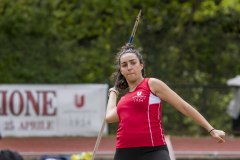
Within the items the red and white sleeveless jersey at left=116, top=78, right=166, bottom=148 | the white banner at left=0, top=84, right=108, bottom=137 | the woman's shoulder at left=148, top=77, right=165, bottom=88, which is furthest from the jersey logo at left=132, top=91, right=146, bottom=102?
the white banner at left=0, top=84, right=108, bottom=137

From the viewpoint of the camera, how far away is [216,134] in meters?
6.20

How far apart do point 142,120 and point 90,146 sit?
1231cm

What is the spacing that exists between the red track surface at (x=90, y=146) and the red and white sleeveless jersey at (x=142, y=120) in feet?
31.6

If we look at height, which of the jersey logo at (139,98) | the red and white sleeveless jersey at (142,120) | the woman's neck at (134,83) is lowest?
the red and white sleeveless jersey at (142,120)

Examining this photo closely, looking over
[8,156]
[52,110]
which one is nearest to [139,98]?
[8,156]

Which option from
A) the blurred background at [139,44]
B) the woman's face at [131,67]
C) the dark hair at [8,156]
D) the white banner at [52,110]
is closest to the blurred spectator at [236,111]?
the blurred background at [139,44]

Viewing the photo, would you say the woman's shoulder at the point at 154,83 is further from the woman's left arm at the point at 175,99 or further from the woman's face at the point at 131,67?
the woman's face at the point at 131,67

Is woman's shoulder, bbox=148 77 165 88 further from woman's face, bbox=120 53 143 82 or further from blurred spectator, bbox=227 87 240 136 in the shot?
blurred spectator, bbox=227 87 240 136

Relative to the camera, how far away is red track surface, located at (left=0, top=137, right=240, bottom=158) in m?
16.8

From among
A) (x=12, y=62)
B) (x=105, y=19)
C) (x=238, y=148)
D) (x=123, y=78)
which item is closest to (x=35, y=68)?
(x=12, y=62)

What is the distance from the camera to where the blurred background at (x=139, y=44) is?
875 inches

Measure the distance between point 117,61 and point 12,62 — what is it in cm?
1629

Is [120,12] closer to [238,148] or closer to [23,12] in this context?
[23,12]

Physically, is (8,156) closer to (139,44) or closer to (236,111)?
(236,111)
